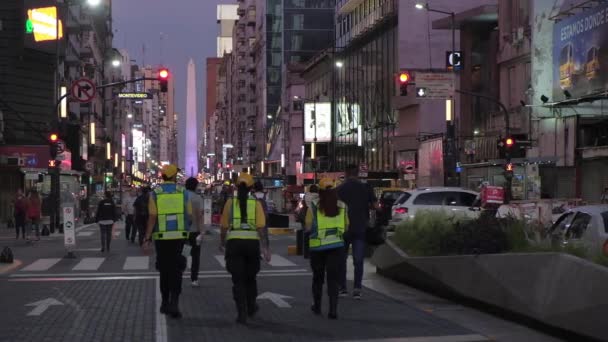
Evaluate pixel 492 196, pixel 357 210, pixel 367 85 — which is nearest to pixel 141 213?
pixel 492 196

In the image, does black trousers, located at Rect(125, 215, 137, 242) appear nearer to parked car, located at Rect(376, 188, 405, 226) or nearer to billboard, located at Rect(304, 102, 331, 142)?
parked car, located at Rect(376, 188, 405, 226)

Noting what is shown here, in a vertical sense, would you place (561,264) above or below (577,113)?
below

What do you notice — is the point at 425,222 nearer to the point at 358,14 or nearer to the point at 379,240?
the point at 379,240

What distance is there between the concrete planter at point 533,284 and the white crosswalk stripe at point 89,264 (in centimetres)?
862

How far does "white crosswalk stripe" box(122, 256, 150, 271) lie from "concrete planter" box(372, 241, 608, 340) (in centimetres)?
772

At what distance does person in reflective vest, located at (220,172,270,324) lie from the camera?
37.0 feet

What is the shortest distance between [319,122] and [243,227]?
190 ft

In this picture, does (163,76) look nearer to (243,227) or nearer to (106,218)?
(106,218)

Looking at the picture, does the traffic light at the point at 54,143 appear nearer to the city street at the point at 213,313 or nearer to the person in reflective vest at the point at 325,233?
the city street at the point at 213,313

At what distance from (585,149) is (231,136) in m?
140

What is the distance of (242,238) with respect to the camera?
11320 millimetres

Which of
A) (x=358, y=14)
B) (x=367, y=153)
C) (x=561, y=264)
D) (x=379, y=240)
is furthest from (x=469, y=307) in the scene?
(x=358, y=14)

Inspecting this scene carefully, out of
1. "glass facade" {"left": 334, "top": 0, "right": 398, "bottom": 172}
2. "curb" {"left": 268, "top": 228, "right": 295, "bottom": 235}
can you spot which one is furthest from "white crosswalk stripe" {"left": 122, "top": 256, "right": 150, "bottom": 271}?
"glass facade" {"left": 334, "top": 0, "right": 398, "bottom": 172}

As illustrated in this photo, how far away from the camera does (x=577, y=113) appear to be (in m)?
39.2
